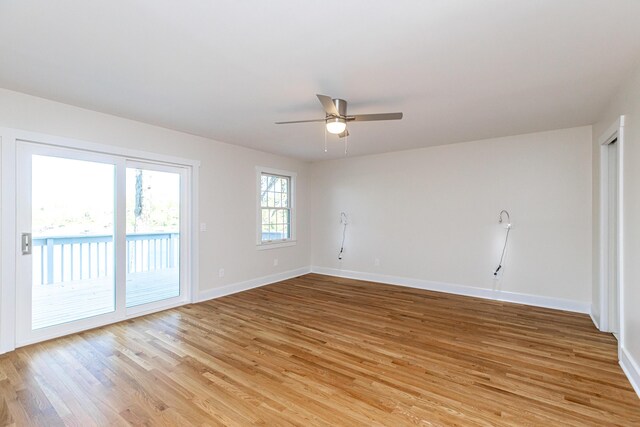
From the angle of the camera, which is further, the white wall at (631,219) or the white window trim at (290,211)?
the white window trim at (290,211)

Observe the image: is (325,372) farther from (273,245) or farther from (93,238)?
(273,245)

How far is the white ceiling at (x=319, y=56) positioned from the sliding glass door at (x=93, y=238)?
31.2 inches

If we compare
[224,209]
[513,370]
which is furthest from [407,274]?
[224,209]

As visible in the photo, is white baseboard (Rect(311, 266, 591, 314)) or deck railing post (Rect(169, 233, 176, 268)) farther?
deck railing post (Rect(169, 233, 176, 268))

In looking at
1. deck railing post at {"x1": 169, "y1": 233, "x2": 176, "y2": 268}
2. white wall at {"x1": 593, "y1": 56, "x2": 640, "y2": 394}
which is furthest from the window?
white wall at {"x1": 593, "y1": 56, "x2": 640, "y2": 394}

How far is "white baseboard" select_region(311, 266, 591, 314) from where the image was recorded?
425 cm

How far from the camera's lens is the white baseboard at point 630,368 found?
2.29 m

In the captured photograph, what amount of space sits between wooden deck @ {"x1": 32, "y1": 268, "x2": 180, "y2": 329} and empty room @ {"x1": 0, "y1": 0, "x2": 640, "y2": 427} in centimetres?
2

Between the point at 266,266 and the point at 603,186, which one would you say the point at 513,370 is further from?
the point at 266,266

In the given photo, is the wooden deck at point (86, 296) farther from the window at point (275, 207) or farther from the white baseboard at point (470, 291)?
the white baseboard at point (470, 291)

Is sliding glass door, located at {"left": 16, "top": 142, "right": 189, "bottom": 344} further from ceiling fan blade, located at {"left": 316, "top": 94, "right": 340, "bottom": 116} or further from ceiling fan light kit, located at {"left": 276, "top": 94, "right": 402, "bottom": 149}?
ceiling fan blade, located at {"left": 316, "top": 94, "right": 340, "bottom": 116}

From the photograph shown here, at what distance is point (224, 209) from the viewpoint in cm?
508

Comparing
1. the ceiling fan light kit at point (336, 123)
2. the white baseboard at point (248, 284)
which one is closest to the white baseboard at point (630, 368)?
the ceiling fan light kit at point (336, 123)

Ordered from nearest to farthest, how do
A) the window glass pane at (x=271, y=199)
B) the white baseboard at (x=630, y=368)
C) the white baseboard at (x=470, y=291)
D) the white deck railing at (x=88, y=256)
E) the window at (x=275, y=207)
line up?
the white baseboard at (x=630, y=368), the white deck railing at (x=88, y=256), the white baseboard at (x=470, y=291), the window at (x=275, y=207), the window glass pane at (x=271, y=199)
